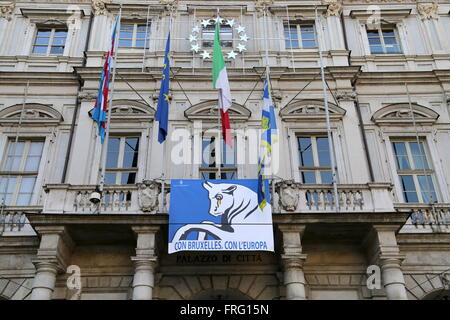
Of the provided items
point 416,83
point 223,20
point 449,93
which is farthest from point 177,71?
point 449,93

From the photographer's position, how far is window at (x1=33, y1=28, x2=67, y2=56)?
699 inches

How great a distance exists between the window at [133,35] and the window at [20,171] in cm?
478

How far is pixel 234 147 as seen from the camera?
606 inches

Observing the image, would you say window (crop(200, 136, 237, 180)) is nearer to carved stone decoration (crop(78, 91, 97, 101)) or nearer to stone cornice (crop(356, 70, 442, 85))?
carved stone decoration (crop(78, 91, 97, 101))

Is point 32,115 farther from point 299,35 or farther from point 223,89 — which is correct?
point 299,35

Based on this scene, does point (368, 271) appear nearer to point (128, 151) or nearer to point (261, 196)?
point (261, 196)

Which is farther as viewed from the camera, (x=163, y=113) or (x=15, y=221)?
(x=15, y=221)

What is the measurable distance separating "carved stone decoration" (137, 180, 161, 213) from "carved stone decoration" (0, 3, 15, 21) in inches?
387

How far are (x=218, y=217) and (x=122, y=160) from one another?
4.36 m

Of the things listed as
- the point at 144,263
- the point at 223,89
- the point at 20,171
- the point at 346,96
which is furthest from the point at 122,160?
the point at 346,96

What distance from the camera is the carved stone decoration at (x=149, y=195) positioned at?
41.1ft

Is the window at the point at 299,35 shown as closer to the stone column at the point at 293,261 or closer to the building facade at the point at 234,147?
the building facade at the point at 234,147

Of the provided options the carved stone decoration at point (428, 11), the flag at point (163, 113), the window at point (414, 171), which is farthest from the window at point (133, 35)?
the carved stone decoration at point (428, 11)

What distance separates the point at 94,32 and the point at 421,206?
1226 centimetres
